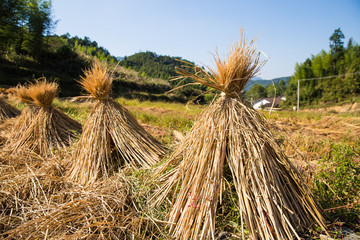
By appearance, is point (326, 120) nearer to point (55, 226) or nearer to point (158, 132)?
point (158, 132)

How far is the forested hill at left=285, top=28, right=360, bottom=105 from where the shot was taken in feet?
114

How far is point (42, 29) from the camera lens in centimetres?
2644

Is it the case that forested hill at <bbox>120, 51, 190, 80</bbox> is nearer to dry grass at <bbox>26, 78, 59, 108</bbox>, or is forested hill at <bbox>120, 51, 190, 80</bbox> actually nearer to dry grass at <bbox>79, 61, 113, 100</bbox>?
dry grass at <bbox>26, 78, 59, 108</bbox>

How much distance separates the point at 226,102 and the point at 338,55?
52990 millimetres

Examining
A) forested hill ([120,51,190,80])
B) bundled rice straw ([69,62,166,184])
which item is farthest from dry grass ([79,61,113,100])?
forested hill ([120,51,190,80])

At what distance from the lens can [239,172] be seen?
1696 mm

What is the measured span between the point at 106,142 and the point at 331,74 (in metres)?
50.4

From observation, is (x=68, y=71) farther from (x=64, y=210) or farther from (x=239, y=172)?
(x=239, y=172)

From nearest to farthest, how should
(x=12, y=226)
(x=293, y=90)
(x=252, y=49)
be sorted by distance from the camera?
(x=252, y=49) < (x=12, y=226) < (x=293, y=90)

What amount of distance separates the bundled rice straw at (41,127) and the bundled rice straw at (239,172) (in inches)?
128

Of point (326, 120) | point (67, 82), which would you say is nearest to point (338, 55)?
point (326, 120)

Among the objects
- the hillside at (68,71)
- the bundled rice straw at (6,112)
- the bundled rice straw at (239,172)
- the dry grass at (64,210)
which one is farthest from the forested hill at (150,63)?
the bundled rice straw at (239,172)

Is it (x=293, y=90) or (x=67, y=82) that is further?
(x=293, y=90)

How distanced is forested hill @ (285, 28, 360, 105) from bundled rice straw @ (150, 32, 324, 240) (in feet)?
132
